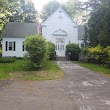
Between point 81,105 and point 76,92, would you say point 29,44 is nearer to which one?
point 76,92

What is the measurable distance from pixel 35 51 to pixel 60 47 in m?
20.6

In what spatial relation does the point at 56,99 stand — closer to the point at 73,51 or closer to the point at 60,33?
the point at 73,51

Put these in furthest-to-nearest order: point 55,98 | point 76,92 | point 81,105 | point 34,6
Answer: point 34,6 < point 76,92 < point 55,98 < point 81,105

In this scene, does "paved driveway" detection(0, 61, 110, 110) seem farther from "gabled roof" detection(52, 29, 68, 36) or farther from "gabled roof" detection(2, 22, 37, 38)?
"gabled roof" detection(2, 22, 37, 38)

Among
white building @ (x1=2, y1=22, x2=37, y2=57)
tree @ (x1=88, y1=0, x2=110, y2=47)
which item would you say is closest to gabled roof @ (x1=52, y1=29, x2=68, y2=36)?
white building @ (x1=2, y1=22, x2=37, y2=57)

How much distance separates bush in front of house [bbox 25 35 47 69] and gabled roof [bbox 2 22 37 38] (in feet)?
64.5

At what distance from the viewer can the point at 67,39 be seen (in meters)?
40.6

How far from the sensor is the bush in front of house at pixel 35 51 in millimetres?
20203

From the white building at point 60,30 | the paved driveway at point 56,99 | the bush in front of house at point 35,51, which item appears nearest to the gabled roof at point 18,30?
the white building at point 60,30

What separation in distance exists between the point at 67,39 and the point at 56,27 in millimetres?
2605

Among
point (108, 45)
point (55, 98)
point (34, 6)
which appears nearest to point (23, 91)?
point (55, 98)

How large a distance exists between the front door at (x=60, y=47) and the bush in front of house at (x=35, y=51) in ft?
64.5

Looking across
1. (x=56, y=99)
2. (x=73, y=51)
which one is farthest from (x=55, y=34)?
(x=56, y=99)

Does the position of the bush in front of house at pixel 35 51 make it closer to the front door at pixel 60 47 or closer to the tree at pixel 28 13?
the front door at pixel 60 47
